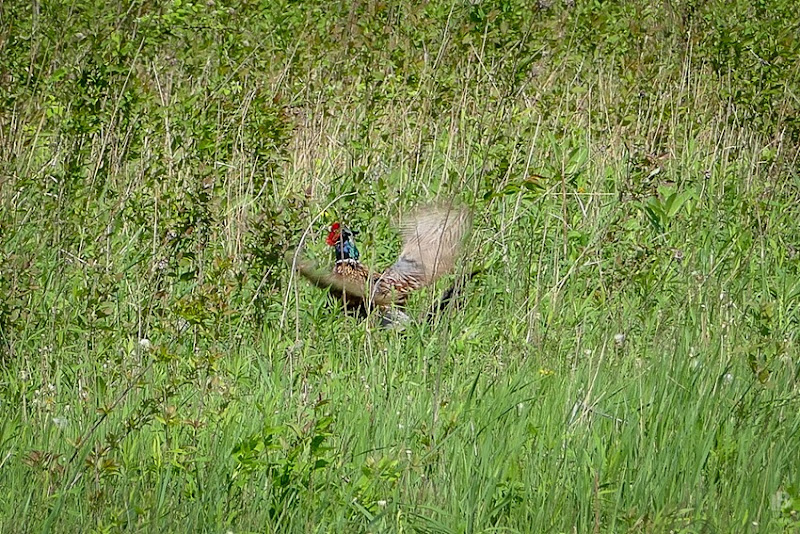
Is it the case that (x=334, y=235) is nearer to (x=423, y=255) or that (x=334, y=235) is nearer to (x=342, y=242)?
(x=342, y=242)

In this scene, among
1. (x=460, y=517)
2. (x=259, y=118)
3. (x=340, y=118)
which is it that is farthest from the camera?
(x=340, y=118)

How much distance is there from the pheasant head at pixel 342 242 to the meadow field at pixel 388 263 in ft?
0.18

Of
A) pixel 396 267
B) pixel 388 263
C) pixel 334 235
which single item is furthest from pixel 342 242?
pixel 388 263

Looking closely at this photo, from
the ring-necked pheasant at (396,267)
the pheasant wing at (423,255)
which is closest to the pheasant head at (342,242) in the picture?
the ring-necked pheasant at (396,267)

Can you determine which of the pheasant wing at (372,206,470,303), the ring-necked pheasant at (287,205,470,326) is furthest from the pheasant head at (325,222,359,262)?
the pheasant wing at (372,206,470,303)

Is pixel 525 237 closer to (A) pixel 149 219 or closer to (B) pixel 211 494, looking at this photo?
(A) pixel 149 219

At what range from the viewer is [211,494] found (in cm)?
249

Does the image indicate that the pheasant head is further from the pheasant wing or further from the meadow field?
the pheasant wing

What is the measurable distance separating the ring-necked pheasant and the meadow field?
0.08 m

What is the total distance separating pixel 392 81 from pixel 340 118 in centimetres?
40

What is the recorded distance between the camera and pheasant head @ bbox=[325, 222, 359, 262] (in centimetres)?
410

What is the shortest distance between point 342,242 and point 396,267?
23cm

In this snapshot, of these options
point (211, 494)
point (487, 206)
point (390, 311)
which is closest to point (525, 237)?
point (487, 206)

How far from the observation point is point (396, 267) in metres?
4.18
